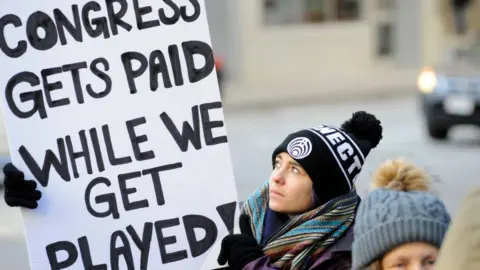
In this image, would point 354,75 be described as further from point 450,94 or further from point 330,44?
point 450,94

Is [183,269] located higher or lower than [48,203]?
lower

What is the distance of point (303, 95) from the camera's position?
24.3 metres

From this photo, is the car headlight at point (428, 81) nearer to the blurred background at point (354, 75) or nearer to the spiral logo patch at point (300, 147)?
the blurred background at point (354, 75)

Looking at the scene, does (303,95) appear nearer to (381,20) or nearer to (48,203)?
(381,20)

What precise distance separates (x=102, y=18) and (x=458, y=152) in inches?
422

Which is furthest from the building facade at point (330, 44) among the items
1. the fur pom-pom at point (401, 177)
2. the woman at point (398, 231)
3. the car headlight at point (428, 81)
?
Result: the woman at point (398, 231)

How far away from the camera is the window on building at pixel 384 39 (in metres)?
30.9

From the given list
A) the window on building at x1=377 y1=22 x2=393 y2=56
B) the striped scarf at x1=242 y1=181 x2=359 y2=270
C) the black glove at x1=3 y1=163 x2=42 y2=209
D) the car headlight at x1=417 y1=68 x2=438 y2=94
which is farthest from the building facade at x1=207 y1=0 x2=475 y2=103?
the striped scarf at x1=242 y1=181 x2=359 y2=270

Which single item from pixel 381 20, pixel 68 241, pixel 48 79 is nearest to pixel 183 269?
pixel 68 241

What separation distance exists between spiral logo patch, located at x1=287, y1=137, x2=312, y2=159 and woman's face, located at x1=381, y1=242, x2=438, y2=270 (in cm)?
77

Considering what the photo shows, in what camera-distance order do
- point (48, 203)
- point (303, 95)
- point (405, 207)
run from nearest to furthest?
1. point (405, 207)
2. point (48, 203)
3. point (303, 95)

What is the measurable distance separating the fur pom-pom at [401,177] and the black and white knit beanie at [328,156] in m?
0.19

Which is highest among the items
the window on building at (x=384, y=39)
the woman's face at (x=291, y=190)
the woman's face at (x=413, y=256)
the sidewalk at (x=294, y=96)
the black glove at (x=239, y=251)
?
the woman's face at (x=291, y=190)

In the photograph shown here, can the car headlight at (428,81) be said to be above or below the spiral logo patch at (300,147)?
below
